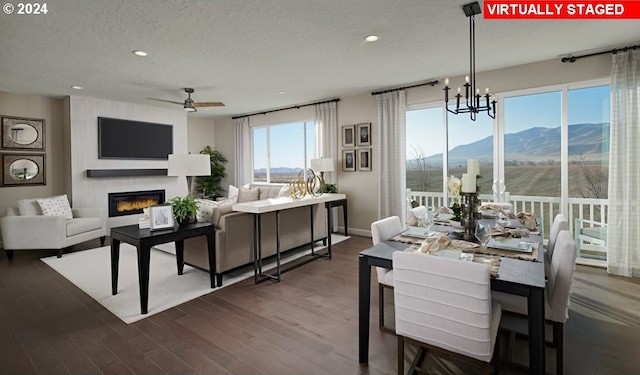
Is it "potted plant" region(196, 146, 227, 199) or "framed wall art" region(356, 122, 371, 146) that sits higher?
"framed wall art" region(356, 122, 371, 146)

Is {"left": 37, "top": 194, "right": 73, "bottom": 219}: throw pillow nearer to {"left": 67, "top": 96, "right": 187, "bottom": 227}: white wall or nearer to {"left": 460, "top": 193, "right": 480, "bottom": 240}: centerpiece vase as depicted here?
{"left": 67, "top": 96, "right": 187, "bottom": 227}: white wall

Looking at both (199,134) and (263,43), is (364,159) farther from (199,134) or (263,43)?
(199,134)

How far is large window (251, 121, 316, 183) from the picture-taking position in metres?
7.01

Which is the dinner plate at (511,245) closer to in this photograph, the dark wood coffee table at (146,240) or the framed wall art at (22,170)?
the dark wood coffee table at (146,240)

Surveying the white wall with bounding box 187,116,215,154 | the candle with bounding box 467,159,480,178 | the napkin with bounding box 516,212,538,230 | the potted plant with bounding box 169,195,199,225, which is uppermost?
the white wall with bounding box 187,116,215,154

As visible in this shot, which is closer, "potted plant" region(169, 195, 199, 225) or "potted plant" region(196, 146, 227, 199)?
"potted plant" region(169, 195, 199, 225)

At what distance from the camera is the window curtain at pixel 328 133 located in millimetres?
6203

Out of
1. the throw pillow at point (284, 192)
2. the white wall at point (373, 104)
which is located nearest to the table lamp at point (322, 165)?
the white wall at point (373, 104)

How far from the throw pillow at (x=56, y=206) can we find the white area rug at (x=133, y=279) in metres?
0.76

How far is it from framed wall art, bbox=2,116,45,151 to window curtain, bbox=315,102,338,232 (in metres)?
5.05

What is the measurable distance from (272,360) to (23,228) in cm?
465

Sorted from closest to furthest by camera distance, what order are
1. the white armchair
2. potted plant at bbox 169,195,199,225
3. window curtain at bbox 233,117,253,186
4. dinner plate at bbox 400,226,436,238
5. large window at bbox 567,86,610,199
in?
dinner plate at bbox 400,226,436,238
potted plant at bbox 169,195,199,225
large window at bbox 567,86,610,199
the white armchair
window curtain at bbox 233,117,253,186

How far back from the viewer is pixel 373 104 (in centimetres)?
575

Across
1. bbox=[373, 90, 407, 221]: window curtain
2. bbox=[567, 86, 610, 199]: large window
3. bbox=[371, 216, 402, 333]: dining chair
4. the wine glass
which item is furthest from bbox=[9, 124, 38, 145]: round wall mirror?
bbox=[567, 86, 610, 199]: large window
